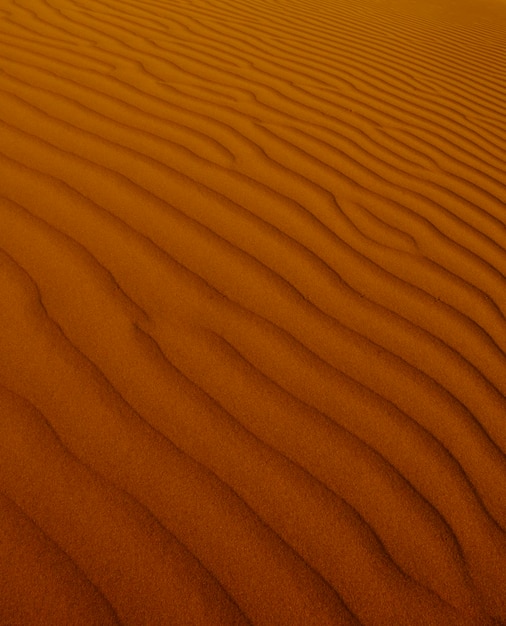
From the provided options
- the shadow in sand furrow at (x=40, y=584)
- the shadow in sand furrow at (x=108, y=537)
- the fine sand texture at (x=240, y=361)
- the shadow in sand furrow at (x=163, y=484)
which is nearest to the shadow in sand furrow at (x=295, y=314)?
the fine sand texture at (x=240, y=361)

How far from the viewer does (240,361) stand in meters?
1.64

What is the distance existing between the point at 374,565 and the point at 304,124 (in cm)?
234

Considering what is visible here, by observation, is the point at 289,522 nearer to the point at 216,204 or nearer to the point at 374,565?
the point at 374,565

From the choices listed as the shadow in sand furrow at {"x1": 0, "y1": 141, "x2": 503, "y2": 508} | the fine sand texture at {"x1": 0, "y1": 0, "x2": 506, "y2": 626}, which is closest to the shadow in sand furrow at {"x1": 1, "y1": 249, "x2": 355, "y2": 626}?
the fine sand texture at {"x1": 0, "y1": 0, "x2": 506, "y2": 626}

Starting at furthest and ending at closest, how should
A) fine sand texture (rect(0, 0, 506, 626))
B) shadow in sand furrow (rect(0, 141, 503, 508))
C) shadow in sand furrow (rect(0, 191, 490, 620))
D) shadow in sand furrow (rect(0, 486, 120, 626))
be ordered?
shadow in sand furrow (rect(0, 141, 503, 508))
shadow in sand furrow (rect(0, 191, 490, 620))
fine sand texture (rect(0, 0, 506, 626))
shadow in sand furrow (rect(0, 486, 120, 626))

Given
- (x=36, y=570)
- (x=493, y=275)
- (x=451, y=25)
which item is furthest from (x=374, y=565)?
(x=451, y=25)

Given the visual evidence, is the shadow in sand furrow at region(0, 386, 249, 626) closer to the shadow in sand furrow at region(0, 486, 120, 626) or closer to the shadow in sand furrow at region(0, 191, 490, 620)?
the shadow in sand furrow at region(0, 486, 120, 626)

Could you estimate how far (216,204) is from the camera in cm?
225

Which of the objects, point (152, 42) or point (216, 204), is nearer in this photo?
point (216, 204)

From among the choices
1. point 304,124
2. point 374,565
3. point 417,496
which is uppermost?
point 304,124

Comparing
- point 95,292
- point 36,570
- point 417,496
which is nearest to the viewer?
point 36,570

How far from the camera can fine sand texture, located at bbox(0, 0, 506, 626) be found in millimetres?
1203

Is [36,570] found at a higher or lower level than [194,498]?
lower

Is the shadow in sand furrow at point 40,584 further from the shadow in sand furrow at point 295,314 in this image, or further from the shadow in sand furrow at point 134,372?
the shadow in sand furrow at point 295,314
